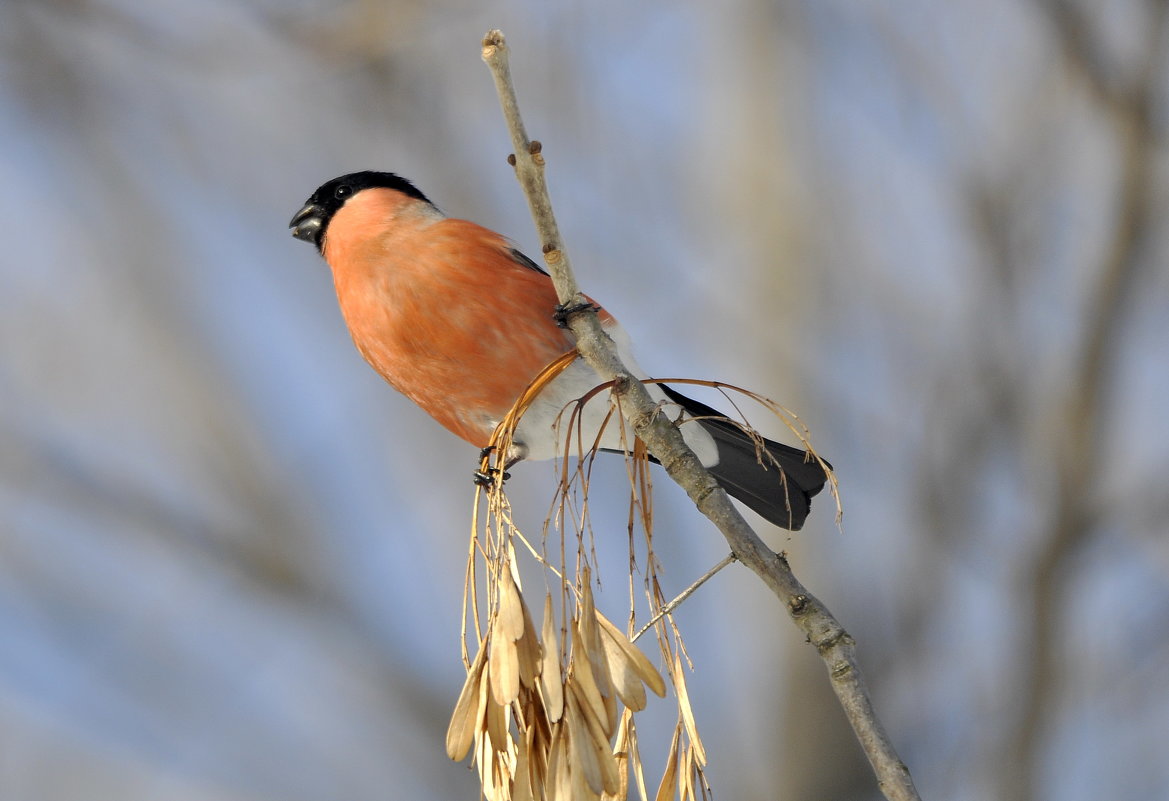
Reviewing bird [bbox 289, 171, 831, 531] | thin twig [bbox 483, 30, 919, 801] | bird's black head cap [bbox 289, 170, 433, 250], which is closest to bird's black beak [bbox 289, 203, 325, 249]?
bird's black head cap [bbox 289, 170, 433, 250]

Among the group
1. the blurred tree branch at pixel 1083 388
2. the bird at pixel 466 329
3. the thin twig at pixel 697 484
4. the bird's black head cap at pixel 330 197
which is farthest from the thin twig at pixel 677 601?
the blurred tree branch at pixel 1083 388

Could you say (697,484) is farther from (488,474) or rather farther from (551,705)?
(488,474)

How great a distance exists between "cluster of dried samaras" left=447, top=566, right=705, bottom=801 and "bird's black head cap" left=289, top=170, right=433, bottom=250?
1463mm

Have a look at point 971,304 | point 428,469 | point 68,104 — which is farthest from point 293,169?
point 971,304

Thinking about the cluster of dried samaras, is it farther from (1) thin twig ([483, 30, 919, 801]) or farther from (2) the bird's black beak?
(2) the bird's black beak

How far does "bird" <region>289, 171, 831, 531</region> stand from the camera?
1.92 metres

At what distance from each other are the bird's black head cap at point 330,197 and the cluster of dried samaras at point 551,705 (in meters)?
1.46

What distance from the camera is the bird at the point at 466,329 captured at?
1920mm

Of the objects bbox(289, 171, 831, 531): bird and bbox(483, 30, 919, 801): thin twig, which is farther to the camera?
bbox(289, 171, 831, 531): bird

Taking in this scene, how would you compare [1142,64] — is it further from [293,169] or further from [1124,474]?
[293,169]

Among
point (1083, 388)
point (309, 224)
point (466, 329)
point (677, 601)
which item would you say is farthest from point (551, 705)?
point (1083, 388)

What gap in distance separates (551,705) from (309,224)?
63.3 inches

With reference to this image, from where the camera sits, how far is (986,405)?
4.04 meters

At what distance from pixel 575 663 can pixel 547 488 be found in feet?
11.6
